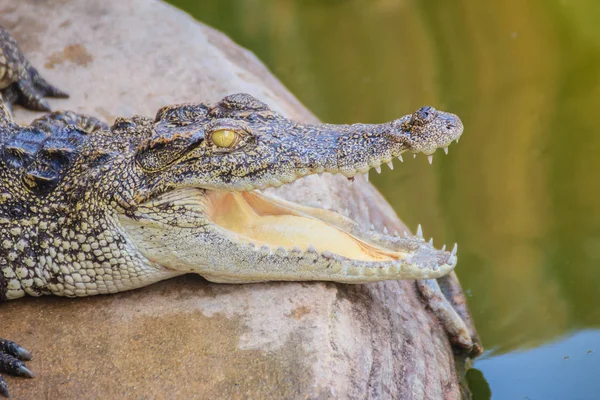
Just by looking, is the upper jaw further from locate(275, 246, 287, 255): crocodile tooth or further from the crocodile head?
locate(275, 246, 287, 255): crocodile tooth

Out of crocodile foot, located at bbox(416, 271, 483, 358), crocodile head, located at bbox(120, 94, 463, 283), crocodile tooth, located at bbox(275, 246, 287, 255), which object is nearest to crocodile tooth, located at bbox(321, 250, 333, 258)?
crocodile head, located at bbox(120, 94, 463, 283)

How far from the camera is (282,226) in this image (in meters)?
3.66

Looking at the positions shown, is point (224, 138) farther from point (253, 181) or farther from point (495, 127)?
point (495, 127)

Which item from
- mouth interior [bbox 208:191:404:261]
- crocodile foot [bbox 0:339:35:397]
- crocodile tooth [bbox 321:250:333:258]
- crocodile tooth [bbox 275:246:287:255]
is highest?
mouth interior [bbox 208:191:404:261]

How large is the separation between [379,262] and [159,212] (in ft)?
3.33

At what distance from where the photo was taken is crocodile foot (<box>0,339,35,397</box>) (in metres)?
3.35

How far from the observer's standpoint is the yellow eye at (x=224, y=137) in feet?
11.3

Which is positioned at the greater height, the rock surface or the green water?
the green water

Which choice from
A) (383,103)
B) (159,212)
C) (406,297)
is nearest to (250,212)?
(159,212)

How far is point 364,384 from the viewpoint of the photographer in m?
3.21

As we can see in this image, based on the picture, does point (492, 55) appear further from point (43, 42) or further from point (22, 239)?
point (22, 239)

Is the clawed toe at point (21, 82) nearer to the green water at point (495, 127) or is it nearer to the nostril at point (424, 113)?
the green water at point (495, 127)

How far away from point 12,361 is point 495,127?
4320mm

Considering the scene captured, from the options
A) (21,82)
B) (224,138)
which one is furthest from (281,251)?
(21,82)
